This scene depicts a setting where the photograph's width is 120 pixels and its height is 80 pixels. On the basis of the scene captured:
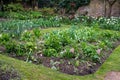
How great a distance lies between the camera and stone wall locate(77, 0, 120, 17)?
23.1 m

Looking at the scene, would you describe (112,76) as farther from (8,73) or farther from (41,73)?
(8,73)

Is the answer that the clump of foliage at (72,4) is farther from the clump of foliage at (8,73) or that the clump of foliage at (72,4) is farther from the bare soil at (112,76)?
the clump of foliage at (8,73)

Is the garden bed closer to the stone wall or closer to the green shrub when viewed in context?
the green shrub

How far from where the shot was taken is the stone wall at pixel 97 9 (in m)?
23.1

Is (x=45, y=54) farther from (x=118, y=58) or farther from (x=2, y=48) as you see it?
(x=118, y=58)

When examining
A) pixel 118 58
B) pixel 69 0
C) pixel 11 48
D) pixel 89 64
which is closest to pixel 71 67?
pixel 89 64

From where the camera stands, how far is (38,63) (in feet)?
23.9

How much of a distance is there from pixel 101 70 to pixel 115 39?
4816 mm

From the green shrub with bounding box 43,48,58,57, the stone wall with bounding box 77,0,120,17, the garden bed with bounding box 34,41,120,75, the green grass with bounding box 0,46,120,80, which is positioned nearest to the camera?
the green grass with bounding box 0,46,120,80

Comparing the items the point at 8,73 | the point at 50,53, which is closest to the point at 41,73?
the point at 8,73

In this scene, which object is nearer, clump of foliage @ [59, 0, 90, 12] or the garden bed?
the garden bed

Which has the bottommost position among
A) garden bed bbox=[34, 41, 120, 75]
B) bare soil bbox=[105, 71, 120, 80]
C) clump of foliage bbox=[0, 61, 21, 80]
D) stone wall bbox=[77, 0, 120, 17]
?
stone wall bbox=[77, 0, 120, 17]

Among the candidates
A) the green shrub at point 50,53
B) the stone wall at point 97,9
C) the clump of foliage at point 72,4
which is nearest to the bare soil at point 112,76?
the green shrub at point 50,53

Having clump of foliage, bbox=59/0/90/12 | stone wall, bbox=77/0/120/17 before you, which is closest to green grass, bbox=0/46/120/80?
stone wall, bbox=77/0/120/17
